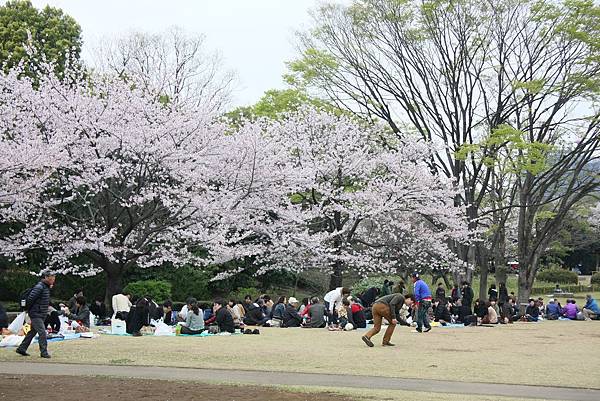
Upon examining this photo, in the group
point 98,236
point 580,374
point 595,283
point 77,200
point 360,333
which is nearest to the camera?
point 580,374

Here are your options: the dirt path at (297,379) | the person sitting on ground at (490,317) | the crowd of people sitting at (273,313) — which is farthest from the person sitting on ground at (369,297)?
the dirt path at (297,379)

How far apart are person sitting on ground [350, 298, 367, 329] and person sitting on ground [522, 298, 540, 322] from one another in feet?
28.8

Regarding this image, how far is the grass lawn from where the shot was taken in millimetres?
11133

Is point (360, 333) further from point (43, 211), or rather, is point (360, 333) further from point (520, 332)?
point (43, 211)

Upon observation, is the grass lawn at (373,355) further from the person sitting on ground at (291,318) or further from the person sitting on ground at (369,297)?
the person sitting on ground at (369,297)

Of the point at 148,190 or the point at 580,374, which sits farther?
the point at 148,190

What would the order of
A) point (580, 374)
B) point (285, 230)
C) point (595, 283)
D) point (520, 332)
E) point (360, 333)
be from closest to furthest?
point (580, 374) < point (360, 333) < point (520, 332) < point (285, 230) < point (595, 283)

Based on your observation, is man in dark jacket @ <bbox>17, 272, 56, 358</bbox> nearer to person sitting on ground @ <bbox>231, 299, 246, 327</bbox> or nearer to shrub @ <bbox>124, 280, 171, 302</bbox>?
person sitting on ground @ <bbox>231, 299, 246, 327</bbox>

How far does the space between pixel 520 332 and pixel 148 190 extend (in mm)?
11623

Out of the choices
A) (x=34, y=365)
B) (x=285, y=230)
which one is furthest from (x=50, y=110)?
(x=34, y=365)

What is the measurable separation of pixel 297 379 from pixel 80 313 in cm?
938

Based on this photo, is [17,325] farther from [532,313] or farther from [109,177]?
[532,313]

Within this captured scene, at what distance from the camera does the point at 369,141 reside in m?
32.0

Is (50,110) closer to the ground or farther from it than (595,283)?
farther from it
